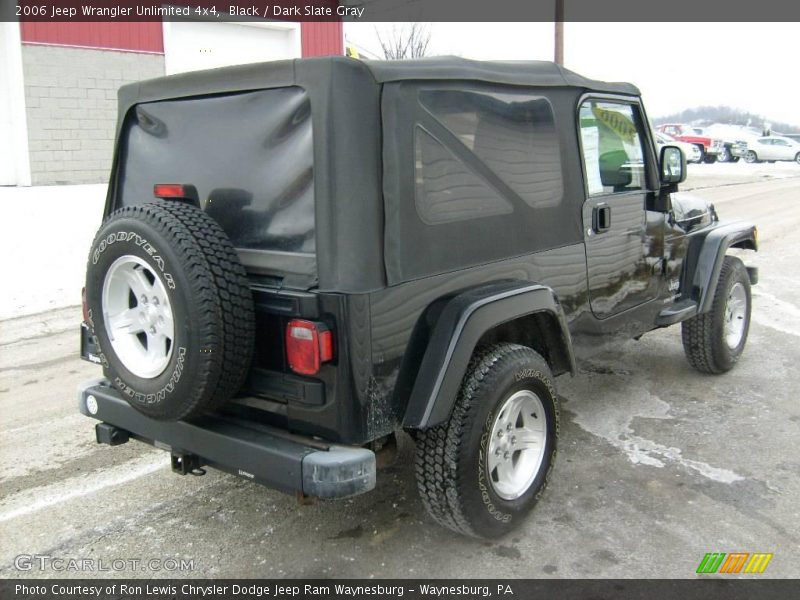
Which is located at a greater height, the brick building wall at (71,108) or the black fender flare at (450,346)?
the brick building wall at (71,108)

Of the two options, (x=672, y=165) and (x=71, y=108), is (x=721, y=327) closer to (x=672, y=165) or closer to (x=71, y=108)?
(x=672, y=165)

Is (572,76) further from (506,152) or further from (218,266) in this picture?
(218,266)

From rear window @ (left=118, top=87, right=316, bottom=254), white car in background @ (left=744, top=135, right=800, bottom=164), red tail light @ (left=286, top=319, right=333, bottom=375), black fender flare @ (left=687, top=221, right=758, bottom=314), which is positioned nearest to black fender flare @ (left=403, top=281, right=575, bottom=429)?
red tail light @ (left=286, top=319, right=333, bottom=375)

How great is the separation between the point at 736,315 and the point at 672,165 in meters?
1.54

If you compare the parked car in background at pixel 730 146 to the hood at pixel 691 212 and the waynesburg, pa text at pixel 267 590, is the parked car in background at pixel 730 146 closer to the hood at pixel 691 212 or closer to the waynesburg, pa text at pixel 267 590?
the hood at pixel 691 212

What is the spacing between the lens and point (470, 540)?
3.25 metres

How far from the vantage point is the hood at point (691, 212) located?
4875 millimetres

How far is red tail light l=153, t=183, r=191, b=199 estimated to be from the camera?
301 centimetres

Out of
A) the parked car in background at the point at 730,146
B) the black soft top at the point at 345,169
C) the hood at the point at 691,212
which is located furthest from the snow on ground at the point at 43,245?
the parked car in background at the point at 730,146

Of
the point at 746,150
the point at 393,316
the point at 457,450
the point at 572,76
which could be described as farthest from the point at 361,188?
the point at 746,150

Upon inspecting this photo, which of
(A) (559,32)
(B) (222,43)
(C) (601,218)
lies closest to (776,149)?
(A) (559,32)

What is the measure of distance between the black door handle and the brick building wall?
35.8 ft

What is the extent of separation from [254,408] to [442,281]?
90cm

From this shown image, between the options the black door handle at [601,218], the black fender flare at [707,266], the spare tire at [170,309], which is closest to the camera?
the spare tire at [170,309]
